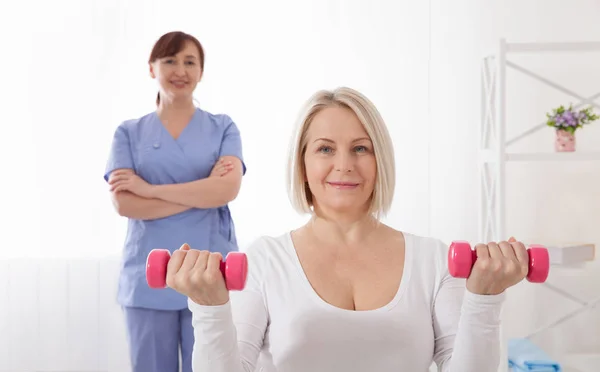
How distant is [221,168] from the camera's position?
209 centimetres

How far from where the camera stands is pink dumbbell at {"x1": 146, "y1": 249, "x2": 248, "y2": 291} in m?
1.00

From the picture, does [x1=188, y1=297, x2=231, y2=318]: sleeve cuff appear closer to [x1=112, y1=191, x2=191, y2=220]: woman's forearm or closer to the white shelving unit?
[x1=112, y1=191, x2=191, y2=220]: woman's forearm

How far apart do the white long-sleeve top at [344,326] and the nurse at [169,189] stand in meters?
0.83

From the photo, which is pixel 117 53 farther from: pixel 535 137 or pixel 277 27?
pixel 535 137

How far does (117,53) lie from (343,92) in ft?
6.42

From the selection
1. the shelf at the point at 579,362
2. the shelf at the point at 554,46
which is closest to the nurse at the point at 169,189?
the shelf at the point at 554,46

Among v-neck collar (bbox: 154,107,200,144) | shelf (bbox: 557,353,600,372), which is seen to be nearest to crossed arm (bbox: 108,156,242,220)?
v-neck collar (bbox: 154,107,200,144)

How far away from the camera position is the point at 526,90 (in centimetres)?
293

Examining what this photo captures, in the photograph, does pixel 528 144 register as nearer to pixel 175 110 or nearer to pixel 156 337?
pixel 175 110

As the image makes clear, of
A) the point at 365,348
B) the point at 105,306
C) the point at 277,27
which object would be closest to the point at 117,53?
the point at 277,27

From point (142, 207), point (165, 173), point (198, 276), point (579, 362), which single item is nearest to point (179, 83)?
point (165, 173)

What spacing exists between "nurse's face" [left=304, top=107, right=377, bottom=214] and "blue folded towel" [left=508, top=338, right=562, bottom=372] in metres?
1.45

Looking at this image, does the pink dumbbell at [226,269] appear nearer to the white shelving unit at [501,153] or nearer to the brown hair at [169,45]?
the brown hair at [169,45]

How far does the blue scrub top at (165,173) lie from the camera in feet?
6.84
